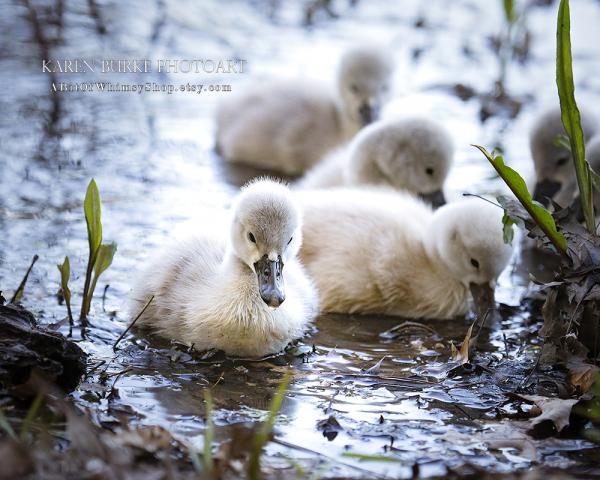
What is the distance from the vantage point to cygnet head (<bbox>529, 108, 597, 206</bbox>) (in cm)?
645

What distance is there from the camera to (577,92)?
8.62 m

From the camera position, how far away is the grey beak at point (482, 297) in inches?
205

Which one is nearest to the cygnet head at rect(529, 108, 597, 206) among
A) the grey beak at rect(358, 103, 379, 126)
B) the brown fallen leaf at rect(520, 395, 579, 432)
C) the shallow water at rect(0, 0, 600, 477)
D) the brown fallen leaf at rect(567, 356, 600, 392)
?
the shallow water at rect(0, 0, 600, 477)

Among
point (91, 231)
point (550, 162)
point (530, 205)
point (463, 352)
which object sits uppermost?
point (530, 205)

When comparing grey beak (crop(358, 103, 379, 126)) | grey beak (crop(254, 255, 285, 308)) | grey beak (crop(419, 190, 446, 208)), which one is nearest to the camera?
grey beak (crop(254, 255, 285, 308))

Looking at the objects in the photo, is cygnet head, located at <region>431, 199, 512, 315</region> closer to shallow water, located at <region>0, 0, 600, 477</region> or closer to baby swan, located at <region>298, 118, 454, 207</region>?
shallow water, located at <region>0, 0, 600, 477</region>

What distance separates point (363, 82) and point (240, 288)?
3.52m

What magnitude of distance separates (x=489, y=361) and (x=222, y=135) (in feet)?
12.7

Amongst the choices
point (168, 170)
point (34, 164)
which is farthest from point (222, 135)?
point (34, 164)

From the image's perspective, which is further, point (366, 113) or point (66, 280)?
point (366, 113)

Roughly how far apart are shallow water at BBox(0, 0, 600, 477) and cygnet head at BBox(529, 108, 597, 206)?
0.44m

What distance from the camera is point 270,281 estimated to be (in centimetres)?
426

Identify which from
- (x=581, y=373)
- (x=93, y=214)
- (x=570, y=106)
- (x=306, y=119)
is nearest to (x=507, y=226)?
(x=570, y=106)

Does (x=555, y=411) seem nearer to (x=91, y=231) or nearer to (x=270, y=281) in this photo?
(x=270, y=281)
